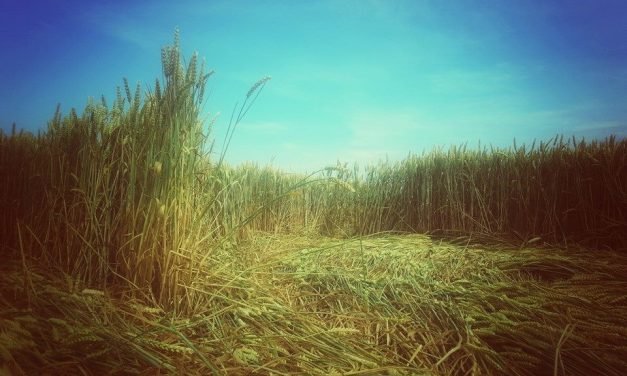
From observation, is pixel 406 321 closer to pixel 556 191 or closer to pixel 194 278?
pixel 194 278

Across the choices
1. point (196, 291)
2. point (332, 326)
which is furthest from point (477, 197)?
point (196, 291)

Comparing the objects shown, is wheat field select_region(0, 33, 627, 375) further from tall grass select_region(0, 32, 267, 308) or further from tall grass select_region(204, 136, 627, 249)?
tall grass select_region(204, 136, 627, 249)

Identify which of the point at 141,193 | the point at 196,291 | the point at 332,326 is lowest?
the point at 332,326

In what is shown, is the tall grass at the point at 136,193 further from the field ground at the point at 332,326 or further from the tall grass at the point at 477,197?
the tall grass at the point at 477,197

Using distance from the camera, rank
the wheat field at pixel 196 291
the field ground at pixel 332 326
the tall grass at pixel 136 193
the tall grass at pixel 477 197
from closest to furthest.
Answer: the field ground at pixel 332 326 < the wheat field at pixel 196 291 < the tall grass at pixel 136 193 < the tall grass at pixel 477 197

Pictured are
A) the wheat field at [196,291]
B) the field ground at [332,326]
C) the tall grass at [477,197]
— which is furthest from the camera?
the tall grass at [477,197]

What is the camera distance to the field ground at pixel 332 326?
4.34ft

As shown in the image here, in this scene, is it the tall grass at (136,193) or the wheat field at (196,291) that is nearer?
the wheat field at (196,291)

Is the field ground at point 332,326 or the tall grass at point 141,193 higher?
the tall grass at point 141,193

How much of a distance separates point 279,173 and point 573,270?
15.9 ft

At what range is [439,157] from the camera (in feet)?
17.9

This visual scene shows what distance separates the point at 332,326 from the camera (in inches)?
78.5

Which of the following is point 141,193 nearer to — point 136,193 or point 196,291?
point 136,193

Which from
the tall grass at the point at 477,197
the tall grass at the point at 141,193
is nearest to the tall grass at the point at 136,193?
the tall grass at the point at 141,193
